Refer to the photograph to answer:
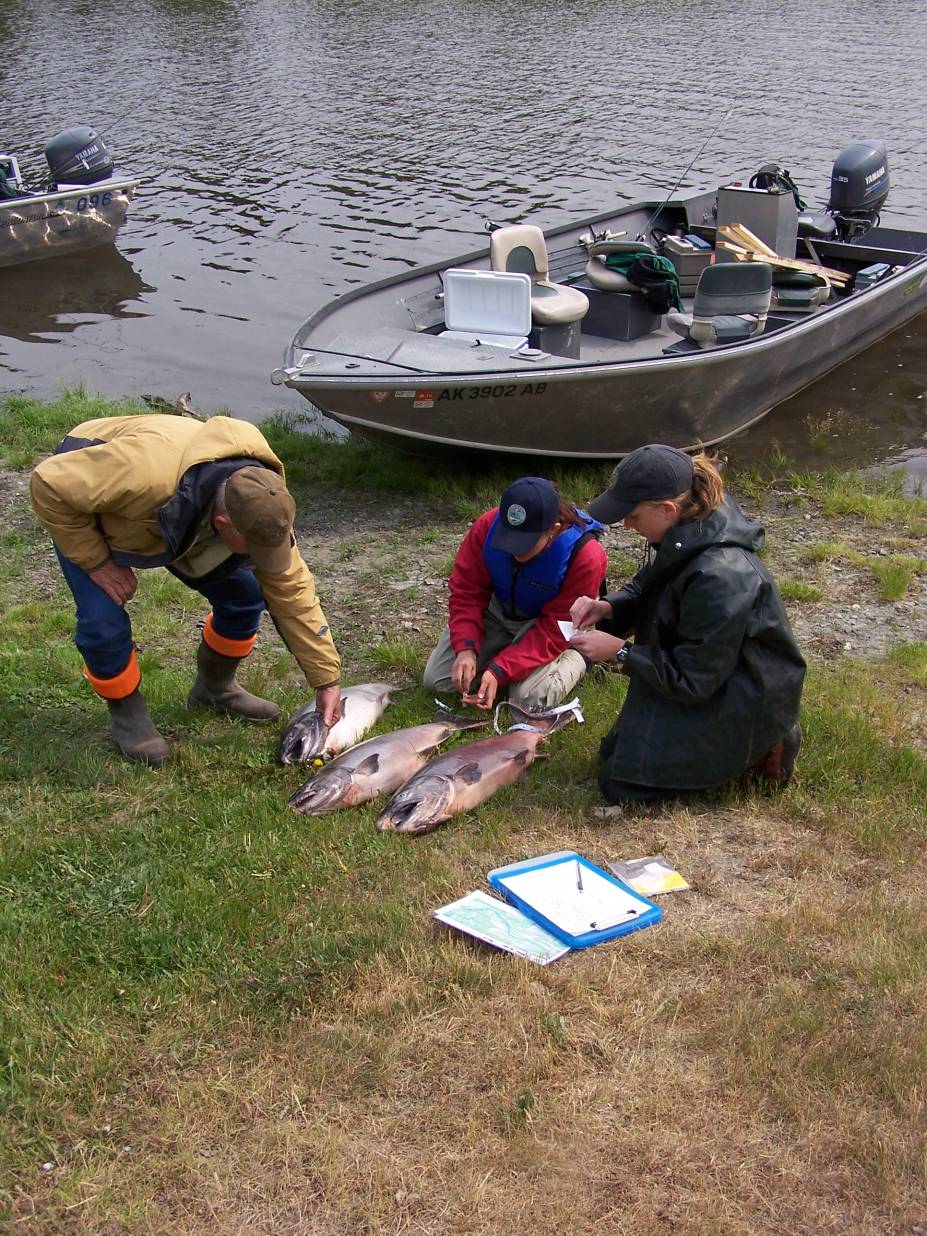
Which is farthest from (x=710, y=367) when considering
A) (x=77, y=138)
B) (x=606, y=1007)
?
(x=77, y=138)

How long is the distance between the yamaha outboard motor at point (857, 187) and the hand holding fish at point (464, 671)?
9608 mm

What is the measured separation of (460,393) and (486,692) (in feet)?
11.1

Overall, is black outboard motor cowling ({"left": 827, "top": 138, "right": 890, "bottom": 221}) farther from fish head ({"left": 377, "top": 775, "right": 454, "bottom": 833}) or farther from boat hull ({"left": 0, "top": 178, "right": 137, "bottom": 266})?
fish head ({"left": 377, "top": 775, "right": 454, "bottom": 833})

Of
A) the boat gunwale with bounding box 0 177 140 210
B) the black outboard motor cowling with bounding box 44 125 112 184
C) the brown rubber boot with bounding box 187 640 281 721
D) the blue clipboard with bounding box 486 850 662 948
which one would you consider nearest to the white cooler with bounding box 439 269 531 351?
the brown rubber boot with bounding box 187 640 281 721

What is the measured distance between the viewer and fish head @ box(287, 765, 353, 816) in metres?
4.76

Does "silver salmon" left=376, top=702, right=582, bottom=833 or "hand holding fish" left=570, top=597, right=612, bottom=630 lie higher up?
"hand holding fish" left=570, top=597, right=612, bottom=630

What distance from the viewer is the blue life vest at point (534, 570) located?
18.6ft

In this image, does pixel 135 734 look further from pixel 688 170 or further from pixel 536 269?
pixel 688 170

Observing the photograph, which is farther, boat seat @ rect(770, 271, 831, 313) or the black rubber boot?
boat seat @ rect(770, 271, 831, 313)

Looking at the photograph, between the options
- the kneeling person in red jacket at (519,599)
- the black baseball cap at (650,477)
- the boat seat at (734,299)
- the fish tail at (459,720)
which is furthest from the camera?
the boat seat at (734,299)

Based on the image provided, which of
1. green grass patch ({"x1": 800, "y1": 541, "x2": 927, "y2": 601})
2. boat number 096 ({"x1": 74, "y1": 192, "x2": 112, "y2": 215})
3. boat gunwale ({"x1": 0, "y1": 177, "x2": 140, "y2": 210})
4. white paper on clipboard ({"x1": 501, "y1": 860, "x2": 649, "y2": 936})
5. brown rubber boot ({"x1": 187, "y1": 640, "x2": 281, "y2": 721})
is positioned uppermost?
boat gunwale ({"x1": 0, "y1": 177, "x2": 140, "y2": 210})

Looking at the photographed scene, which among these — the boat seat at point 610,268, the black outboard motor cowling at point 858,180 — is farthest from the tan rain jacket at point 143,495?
the black outboard motor cowling at point 858,180

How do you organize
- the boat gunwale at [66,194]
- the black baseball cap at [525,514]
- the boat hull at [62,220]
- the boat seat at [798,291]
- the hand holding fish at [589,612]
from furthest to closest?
1. the boat hull at [62,220]
2. the boat gunwale at [66,194]
3. the boat seat at [798,291]
4. the black baseball cap at [525,514]
5. the hand holding fish at [589,612]

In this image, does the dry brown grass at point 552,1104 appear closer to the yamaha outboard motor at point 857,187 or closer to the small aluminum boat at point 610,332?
the small aluminum boat at point 610,332
